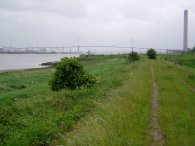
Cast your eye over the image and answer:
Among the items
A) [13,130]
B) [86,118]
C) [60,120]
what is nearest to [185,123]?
[86,118]

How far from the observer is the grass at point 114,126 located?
982 centimetres

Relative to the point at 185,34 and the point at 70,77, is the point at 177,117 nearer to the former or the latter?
the point at 70,77

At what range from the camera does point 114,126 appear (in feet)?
38.7

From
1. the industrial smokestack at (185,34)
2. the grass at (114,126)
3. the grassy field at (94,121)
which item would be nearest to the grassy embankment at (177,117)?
the grassy field at (94,121)

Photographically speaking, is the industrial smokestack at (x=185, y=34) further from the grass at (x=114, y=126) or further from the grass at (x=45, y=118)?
the grass at (x=45, y=118)

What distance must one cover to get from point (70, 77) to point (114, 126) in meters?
9.38

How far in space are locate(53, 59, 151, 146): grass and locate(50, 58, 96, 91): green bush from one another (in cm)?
385

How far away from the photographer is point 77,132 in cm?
1052

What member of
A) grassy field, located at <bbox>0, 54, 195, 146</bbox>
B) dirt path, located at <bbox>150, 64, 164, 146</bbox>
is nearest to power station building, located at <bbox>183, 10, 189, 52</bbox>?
dirt path, located at <bbox>150, 64, 164, 146</bbox>

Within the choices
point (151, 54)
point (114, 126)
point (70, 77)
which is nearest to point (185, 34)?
point (151, 54)

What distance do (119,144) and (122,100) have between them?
6.31 metres

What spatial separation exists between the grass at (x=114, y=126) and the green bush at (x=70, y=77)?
3.85m

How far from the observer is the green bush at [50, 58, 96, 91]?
20.7 meters

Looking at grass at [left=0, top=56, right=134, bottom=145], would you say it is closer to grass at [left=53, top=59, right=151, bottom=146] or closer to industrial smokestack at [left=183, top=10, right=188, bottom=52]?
grass at [left=53, top=59, right=151, bottom=146]
